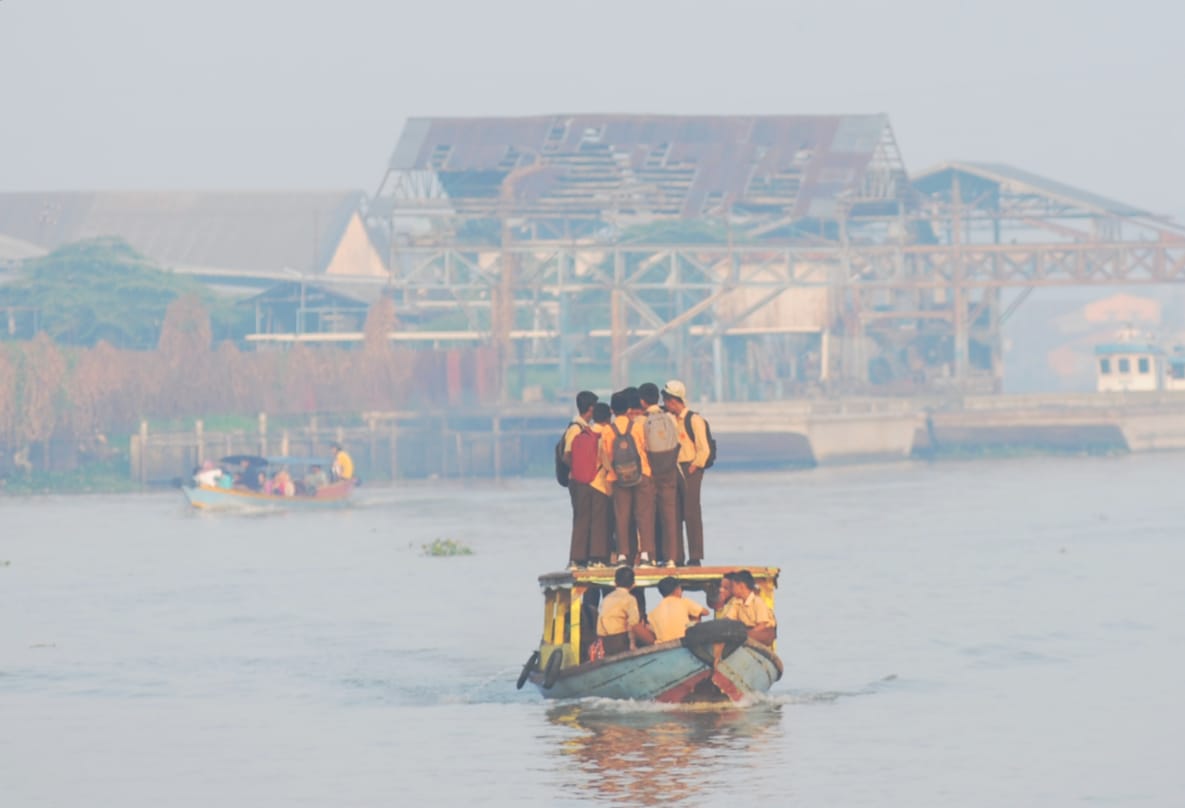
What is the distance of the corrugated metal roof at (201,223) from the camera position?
147 metres

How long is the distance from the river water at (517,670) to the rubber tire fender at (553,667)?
0.42m

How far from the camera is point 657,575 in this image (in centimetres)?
3102

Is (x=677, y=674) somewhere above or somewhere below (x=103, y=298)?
below

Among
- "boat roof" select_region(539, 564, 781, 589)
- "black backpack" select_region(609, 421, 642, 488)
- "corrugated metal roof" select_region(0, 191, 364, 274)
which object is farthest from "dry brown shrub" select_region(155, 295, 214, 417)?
"black backpack" select_region(609, 421, 642, 488)

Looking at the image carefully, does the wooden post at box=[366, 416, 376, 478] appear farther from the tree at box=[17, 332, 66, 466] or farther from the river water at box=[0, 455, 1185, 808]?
the river water at box=[0, 455, 1185, 808]

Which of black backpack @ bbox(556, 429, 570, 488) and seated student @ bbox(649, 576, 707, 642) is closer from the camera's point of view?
seated student @ bbox(649, 576, 707, 642)

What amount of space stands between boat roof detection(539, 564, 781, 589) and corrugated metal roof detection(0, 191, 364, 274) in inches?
4487

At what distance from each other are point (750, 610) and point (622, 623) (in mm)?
1630

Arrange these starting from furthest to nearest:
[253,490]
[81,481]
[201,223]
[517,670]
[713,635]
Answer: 1. [201,223]
2. [81,481]
3. [253,490]
4. [517,670]
5. [713,635]

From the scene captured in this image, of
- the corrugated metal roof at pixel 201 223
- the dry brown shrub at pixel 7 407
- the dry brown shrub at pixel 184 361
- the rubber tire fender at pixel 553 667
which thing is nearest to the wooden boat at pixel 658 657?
the rubber tire fender at pixel 553 667

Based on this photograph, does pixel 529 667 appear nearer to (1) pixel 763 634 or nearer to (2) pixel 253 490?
(1) pixel 763 634

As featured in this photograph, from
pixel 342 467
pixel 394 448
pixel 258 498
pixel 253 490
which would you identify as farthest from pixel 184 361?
pixel 258 498

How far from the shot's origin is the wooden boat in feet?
102

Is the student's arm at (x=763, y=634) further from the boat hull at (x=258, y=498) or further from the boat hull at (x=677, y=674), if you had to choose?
the boat hull at (x=258, y=498)
